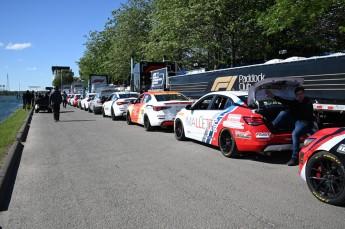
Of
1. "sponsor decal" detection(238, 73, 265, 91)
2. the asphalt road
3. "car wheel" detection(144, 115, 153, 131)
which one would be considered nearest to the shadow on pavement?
the asphalt road

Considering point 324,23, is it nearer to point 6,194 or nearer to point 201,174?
point 201,174

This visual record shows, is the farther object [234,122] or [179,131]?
[179,131]

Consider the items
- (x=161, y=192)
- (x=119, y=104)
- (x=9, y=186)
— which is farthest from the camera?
(x=119, y=104)

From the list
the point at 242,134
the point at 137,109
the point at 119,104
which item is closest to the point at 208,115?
the point at 242,134

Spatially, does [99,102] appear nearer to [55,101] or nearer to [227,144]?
[55,101]

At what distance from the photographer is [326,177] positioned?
4680mm

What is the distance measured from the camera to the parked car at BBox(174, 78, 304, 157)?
280 inches

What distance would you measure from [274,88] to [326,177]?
2977mm

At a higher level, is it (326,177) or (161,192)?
(326,177)

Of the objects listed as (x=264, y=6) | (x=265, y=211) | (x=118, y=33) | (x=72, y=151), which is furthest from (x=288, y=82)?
(x=118, y=33)

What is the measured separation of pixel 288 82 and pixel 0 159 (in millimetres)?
6077

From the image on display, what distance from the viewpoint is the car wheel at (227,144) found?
7654mm

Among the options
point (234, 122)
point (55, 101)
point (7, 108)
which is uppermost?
point (55, 101)

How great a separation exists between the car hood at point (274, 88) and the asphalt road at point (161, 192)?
1333 millimetres
